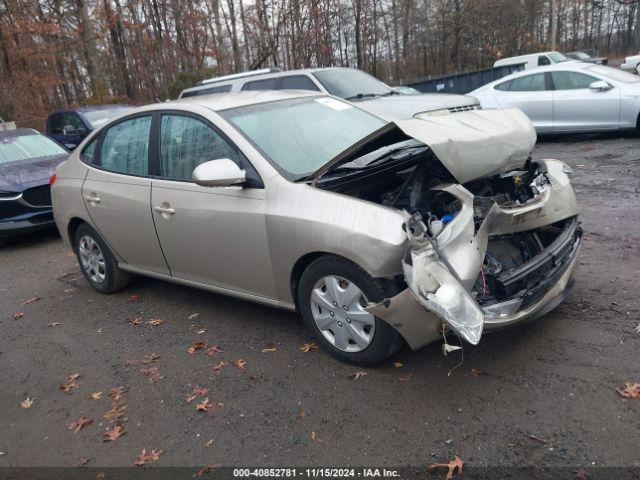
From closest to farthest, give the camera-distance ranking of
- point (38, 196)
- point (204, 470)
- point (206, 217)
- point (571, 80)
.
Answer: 1. point (204, 470)
2. point (206, 217)
3. point (38, 196)
4. point (571, 80)

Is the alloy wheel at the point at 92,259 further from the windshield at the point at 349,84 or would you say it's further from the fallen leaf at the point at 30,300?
the windshield at the point at 349,84

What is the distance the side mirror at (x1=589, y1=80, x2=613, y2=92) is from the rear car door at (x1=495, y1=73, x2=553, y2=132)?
837 mm

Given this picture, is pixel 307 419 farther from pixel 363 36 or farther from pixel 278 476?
pixel 363 36

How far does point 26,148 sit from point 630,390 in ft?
30.3

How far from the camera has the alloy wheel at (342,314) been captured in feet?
11.2

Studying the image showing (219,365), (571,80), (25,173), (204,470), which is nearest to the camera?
(204,470)

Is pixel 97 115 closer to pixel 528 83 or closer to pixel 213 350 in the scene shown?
pixel 528 83

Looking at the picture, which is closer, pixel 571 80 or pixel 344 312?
pixel 344 312

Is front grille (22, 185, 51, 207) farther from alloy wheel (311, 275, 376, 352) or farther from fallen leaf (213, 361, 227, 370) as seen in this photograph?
alloy wheel (311, 275, 376, 352)

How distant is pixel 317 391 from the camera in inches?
136

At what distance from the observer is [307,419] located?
321 centimetres

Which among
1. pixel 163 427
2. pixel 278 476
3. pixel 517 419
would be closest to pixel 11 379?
pixel 163 427

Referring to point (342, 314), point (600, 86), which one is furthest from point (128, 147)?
point (600, 86)

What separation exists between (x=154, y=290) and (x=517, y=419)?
12.6 ft
